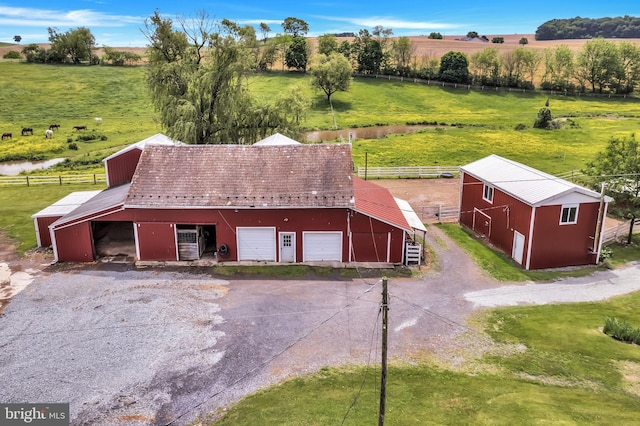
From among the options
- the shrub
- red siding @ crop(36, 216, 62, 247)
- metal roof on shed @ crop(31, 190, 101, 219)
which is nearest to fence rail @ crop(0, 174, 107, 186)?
metal roof on shed @ crop(31, 190, 101, 219)

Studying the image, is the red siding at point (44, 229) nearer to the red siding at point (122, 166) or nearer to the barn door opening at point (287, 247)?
the red siding at point (122, 166)

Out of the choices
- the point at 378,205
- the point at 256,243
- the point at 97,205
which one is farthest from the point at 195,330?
the point at 378,205

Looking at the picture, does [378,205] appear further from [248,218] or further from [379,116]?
[379,116]

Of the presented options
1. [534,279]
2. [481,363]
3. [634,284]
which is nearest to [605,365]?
[481,363]

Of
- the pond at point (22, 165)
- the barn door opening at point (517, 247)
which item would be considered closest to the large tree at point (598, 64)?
the barn door opening at point (517, 247)

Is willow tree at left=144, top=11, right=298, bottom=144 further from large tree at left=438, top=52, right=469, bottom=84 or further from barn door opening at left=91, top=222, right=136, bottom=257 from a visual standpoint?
large tree at left=438, top=52, right=469, bottom=84

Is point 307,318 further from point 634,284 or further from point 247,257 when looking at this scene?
point 634,284
